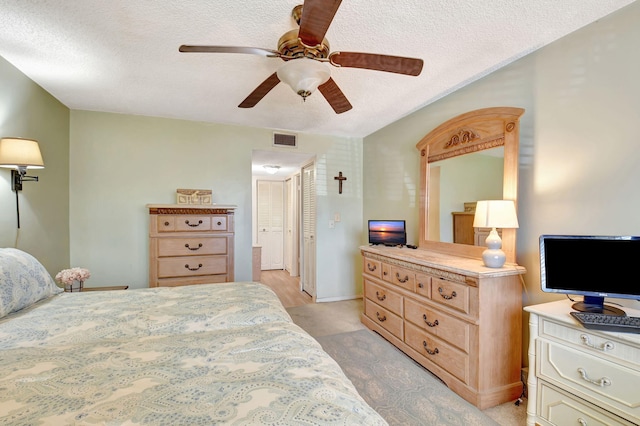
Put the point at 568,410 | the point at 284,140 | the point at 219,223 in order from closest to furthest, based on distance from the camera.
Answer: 1. the point at 568,410
2. the point at 219,223
3. the point at 284,140

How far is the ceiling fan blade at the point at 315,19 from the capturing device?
3.85 feet

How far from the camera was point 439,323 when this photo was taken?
2184mm

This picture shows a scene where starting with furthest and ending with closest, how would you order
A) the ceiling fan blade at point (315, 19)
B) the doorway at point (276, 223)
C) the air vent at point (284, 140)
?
the doorway at point (276, 223), the air vent at point (284, 140), the ceiling fan blade at point (315, 19)

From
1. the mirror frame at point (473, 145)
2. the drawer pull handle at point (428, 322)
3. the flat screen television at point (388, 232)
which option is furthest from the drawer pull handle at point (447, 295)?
the flat screen television at point (388, 232)

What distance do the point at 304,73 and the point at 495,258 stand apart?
5.67ft

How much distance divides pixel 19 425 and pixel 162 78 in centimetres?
248

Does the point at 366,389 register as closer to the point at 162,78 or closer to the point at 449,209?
the point at 449,209

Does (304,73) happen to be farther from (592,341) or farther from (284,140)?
(284,140)

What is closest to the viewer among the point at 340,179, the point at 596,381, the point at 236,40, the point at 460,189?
the point at 596,381

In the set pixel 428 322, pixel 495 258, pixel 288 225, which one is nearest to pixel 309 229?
pixel 288 225

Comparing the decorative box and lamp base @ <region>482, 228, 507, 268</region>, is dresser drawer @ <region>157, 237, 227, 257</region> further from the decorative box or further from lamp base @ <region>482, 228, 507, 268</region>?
lamp base @ <region>482, 228, 507, 268</region>

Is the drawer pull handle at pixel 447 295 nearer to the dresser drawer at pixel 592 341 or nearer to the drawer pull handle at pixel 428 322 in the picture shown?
the drawer pull handle at pixel 428 322

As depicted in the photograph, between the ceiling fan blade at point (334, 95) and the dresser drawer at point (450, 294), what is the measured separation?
4.97ft

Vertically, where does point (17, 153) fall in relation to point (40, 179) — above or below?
above
